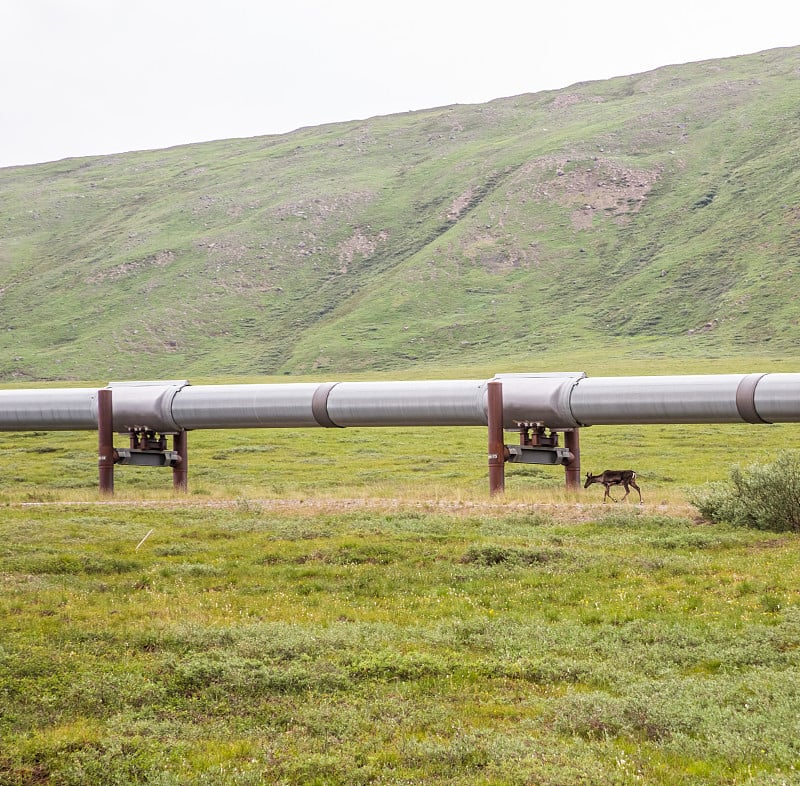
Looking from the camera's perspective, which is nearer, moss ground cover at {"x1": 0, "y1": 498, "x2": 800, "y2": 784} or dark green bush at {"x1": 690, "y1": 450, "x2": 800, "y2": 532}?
moss ground cover at {"x1": 0, "y1": 498, "x2": 800, "y2": 784}

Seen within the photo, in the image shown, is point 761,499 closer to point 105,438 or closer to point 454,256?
point 105,438

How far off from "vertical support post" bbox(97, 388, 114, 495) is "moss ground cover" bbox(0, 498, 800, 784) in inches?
282

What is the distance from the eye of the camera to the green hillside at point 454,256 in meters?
Answer: 121

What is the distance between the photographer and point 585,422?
2306 cm

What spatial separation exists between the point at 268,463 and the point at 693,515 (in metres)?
24.8

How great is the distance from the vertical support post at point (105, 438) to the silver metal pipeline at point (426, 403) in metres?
0.34

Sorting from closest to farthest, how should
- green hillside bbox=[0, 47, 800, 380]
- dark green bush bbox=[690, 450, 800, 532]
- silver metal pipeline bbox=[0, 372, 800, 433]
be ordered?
1. dark green bush bbox=[690, 450, 800, 532]
2. silver metal pipeline bbox=[0, 372, 800, 433]
3. green hillside bbox=[0, 47, 800, 380]

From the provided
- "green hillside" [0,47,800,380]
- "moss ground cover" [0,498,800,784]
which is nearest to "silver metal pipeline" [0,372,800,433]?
"moss ground cover" [0,498,800,784]

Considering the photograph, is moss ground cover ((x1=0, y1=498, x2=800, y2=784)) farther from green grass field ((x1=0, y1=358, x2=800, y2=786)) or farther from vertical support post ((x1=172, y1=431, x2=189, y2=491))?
vertical support post ((x1=172, y1=431, x2=189, y2=491))

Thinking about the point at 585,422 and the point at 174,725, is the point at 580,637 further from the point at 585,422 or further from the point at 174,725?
the point at 585,422

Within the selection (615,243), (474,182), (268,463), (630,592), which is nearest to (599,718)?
(630,592)

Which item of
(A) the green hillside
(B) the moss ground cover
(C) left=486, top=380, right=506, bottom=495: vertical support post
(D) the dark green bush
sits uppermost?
(A) the green hillside

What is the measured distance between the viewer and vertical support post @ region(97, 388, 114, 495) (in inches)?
998

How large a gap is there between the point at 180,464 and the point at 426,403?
7146mm
